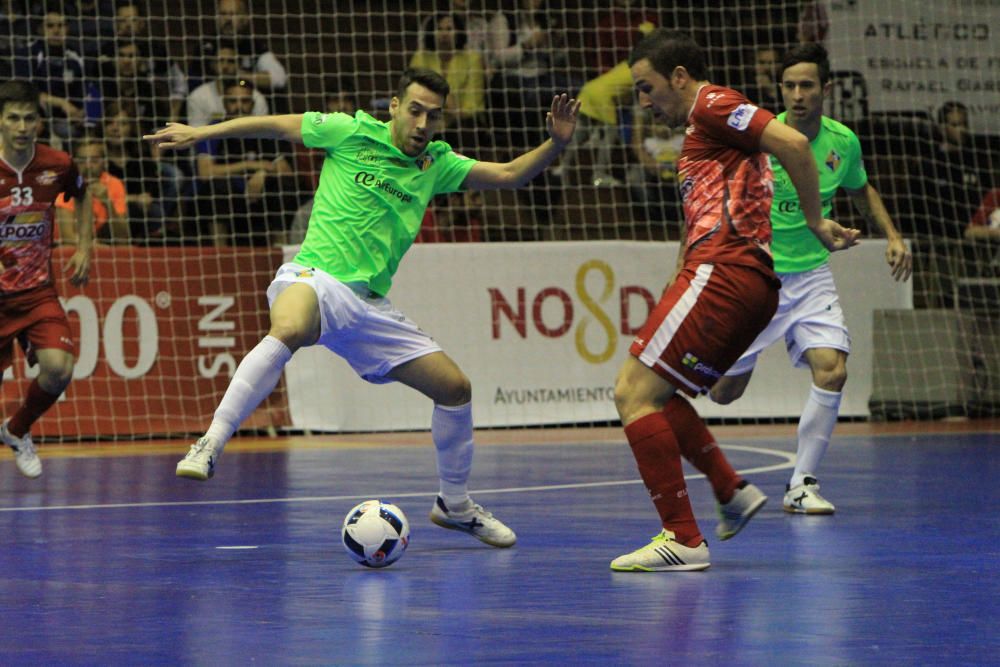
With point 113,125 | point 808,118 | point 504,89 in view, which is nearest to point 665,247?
point 504,89

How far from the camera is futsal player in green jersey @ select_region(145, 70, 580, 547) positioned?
6.92m

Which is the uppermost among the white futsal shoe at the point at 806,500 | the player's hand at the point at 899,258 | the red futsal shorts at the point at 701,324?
the player's hand at the point at 899,258

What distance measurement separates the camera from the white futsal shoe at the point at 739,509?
6.30m

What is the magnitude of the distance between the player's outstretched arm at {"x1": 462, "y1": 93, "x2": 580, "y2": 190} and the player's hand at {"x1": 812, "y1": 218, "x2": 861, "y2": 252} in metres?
1.29

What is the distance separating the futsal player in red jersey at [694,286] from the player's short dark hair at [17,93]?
498cm

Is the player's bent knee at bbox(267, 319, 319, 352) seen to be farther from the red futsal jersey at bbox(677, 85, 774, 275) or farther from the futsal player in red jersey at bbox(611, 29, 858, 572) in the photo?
the red futsal jersey at bbox(677, 85, 774, 275)

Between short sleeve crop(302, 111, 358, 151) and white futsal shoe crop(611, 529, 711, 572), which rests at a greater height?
short sleeve crop(302, 111, 358, 151)

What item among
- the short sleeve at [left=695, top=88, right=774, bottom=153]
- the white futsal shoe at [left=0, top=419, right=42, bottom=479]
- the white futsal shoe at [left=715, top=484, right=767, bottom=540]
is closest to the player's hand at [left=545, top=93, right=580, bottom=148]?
the short sleeve at [left=695, top=88, right=774, bottom=153]

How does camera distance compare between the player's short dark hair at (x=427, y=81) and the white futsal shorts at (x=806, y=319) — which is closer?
the player's short dark hair at (x=427, y=81)

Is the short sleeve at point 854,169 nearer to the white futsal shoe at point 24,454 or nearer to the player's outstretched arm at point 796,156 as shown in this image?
the player's outstretched arm at point 796,156

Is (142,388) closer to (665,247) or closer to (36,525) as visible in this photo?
(665,247)

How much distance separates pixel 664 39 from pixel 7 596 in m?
3.07

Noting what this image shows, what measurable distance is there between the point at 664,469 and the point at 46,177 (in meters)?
5.65

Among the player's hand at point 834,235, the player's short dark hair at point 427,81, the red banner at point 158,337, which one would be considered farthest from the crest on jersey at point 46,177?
the player's hand at point 834,235
